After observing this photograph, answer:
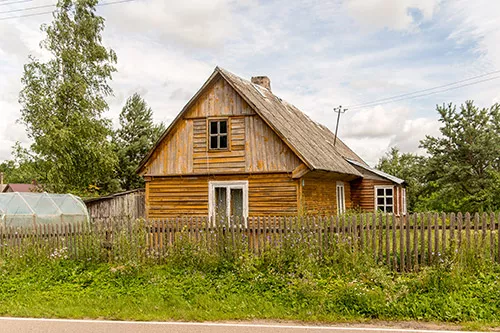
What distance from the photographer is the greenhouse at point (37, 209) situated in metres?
17.8

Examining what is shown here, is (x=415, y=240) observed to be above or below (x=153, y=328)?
above

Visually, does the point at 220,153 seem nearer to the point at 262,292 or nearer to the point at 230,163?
the point at 230,163

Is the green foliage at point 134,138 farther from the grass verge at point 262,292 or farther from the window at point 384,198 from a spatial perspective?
the grass verge at point 262,292

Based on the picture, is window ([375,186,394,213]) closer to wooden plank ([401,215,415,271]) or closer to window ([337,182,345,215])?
window ([337,182,345,215])

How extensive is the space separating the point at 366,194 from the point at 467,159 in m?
9.35

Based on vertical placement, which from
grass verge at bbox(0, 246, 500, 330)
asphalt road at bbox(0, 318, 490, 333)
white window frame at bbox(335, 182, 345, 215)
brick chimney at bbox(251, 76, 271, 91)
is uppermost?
brick chimney at bbox(251, 76, 271, 91)

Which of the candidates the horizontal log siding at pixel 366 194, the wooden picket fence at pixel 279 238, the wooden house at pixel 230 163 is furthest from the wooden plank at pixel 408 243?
the horizontal log siding at pixel 366 194

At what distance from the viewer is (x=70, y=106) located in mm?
28234

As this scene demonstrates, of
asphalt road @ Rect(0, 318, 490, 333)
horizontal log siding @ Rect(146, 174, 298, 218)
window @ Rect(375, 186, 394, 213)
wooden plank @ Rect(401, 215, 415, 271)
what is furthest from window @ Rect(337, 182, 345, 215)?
asphalt road @ Rect(0, 318, 490, 333)

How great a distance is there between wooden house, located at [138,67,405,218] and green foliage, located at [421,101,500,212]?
549 inches

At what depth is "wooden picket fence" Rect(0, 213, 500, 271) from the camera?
10094mm

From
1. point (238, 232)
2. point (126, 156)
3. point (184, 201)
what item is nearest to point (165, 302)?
point (238, 232)

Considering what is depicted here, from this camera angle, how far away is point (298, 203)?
17984mm

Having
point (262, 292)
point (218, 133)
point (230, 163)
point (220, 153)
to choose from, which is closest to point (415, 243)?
point (262, 292)
